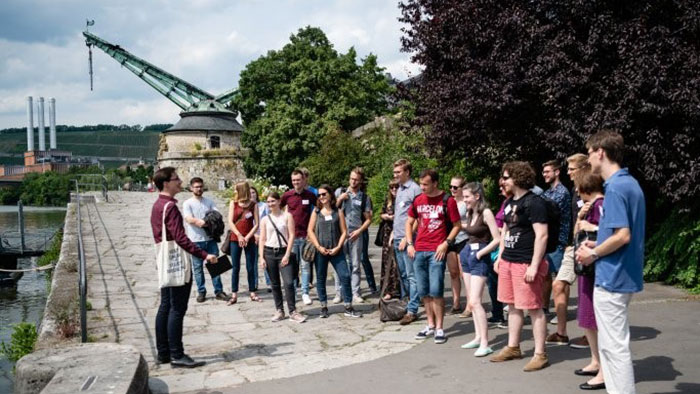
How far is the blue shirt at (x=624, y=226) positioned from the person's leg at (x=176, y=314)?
3.72 metres

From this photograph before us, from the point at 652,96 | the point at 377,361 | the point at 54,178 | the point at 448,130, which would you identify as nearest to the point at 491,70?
the point at 448,130

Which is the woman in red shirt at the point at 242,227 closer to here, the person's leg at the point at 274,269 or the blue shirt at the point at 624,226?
the person's leg at the point at 274,269

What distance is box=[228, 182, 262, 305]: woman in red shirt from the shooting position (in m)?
8.96

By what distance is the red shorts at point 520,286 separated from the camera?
5.02 metres

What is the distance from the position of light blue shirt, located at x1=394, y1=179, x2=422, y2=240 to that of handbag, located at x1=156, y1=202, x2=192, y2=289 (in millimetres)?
2751

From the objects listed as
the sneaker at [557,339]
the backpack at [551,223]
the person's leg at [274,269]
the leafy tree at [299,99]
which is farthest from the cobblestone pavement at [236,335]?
the leafy tree at [299,99]

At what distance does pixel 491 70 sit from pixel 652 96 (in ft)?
9.77

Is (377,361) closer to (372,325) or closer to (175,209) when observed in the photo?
(372,325)

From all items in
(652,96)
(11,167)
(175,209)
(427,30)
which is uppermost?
(11,167)

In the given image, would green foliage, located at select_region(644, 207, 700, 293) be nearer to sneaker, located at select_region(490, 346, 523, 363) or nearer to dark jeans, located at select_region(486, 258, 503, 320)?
dark jeans, located at select_region(486, 258, 503, 320)

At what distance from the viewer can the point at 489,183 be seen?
51.1 ft

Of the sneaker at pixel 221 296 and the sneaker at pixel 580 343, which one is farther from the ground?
the sneaker at pixel 221 296

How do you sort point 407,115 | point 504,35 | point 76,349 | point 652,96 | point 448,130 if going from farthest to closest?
point 407,115
point 448,130
point 504,35
point 652,96
point 76,349

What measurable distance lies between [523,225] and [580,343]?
5.27 feet
